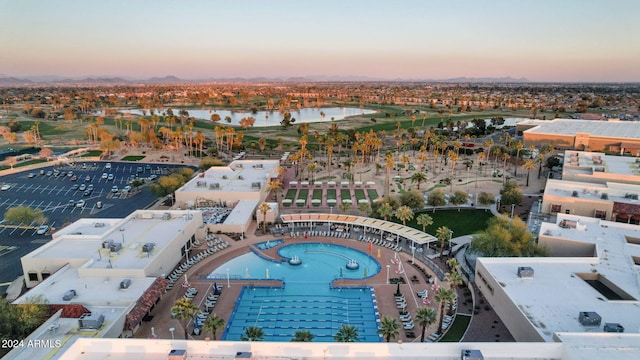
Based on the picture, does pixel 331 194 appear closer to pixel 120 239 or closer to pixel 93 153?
pixel 120 239

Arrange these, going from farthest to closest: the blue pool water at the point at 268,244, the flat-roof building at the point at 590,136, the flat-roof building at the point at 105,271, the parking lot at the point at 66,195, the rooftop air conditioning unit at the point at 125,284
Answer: the flat-roof building at the point at 590,136
the parking lot at the point at 66,195
the blue pool water at the point at 268,244
the rooftop air conditioning unit at the point at 125,284
the flat-roof building at the point at 105,271

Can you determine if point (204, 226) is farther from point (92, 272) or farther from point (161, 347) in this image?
point (161, 347)

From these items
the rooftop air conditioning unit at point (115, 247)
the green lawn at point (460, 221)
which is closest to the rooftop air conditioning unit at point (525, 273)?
the green lawn at point (460, 221)

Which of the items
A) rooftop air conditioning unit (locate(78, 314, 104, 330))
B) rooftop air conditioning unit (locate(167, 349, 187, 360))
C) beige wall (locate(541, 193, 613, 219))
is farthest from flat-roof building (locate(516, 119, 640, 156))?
rooftop air conditioning unit (locate(78, 314, 104, 330))

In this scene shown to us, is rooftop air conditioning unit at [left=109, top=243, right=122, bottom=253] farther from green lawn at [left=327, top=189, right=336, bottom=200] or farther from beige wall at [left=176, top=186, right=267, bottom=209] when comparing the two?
green lawn at [left=327, top=189, right=336, bottom=200]

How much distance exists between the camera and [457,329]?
3192 centimetres

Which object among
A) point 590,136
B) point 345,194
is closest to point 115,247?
point 345,194

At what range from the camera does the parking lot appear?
49250 mm

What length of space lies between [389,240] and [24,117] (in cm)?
16641

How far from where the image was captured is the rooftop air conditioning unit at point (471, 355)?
21953mm

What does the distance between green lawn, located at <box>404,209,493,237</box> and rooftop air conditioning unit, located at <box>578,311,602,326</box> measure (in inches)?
907

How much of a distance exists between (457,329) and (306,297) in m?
14.0

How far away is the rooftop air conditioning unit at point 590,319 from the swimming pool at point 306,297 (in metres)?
14.9

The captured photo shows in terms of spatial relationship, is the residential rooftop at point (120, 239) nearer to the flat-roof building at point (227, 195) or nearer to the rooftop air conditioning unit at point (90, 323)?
the flat-roof building at point (227, 195)
